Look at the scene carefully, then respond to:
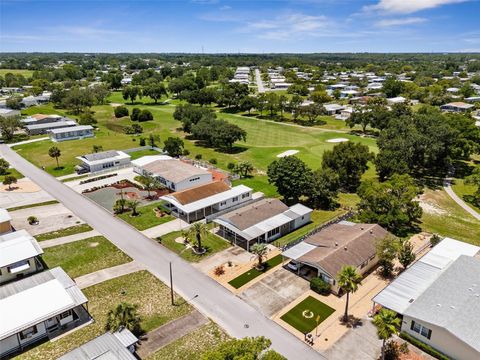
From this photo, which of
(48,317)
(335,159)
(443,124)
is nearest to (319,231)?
(335,159)

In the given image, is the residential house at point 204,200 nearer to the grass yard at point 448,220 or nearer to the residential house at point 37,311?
the residential house at point 37,311

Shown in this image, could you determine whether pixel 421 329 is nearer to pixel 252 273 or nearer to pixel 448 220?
pixel 252 273

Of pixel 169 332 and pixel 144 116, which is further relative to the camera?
pixel 144 116

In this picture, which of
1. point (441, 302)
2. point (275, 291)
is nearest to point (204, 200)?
point (275, 291)

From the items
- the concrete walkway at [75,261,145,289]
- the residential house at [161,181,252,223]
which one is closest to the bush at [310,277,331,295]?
the concrete walkway at [75,261,145,289]

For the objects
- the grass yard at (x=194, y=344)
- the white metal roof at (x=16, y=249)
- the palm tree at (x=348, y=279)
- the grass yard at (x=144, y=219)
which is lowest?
the grass yard at (x=194, y=344)

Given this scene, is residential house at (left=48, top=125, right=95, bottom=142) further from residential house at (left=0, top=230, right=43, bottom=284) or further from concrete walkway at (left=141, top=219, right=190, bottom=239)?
concrete walkway at (left=141, top=219, right=190, bottom=239)

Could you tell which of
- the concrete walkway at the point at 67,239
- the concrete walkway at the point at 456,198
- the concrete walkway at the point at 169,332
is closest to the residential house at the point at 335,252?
the concrete walkway at the point at 169,332
